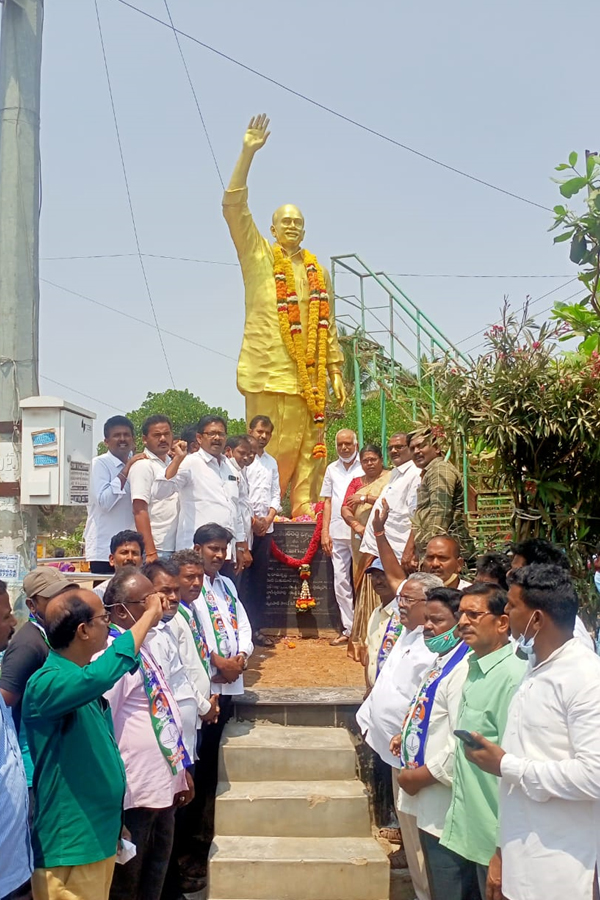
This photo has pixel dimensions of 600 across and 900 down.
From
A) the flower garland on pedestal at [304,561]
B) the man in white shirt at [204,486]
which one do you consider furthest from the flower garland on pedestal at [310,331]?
the man in white shirt at [204,486]

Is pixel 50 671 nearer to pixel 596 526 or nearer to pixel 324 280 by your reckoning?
pixel 596 526

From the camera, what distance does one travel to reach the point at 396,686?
378 cm

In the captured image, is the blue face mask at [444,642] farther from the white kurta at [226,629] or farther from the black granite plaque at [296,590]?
the black granite plaque at [296,590]

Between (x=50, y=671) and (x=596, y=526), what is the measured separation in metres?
2.98

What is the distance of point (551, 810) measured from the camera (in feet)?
7.42

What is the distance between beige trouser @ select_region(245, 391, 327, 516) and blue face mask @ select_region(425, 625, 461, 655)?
5.47m

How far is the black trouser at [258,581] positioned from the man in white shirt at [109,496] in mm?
2169

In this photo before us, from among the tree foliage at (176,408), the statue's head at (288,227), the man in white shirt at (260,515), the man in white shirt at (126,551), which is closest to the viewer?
the man in white shirt at (126,551)

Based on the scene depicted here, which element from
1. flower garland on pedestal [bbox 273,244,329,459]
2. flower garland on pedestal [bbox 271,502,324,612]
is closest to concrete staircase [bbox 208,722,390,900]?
flower garland on pedestal [bbox 271,502,324,612]

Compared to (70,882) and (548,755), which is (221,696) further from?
(548,755)

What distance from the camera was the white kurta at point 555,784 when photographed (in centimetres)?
220

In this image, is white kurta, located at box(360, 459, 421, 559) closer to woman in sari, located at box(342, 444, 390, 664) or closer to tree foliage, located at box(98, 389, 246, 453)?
woman in sari, located at box(342, 444, 390, 664)

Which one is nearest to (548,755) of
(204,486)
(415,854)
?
(415,854)

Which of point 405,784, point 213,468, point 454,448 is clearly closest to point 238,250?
point 213,468
